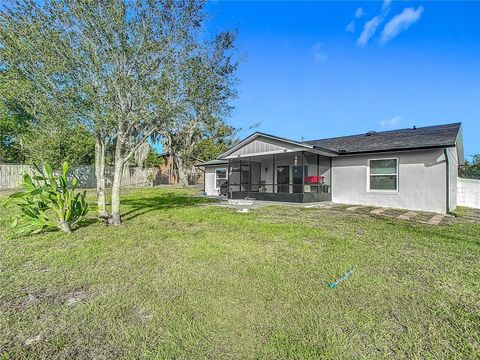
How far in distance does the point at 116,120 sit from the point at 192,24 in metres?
3.32

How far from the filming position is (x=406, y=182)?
10.5 meters

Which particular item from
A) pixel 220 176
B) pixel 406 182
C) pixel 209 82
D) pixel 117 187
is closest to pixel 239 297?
pixel 117 187

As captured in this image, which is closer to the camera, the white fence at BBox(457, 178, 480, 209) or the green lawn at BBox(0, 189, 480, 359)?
the green lawn at BBox(0, 189, 480, 359)

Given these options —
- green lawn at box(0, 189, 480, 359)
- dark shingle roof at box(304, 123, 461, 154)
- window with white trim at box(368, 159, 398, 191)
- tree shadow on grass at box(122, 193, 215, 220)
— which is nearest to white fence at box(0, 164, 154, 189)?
tree shadow on grass at box(122, 193, 215, 220)

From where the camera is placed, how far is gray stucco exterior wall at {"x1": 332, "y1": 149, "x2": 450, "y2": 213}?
9.73m

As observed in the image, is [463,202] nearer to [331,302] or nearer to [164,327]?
[331,302]

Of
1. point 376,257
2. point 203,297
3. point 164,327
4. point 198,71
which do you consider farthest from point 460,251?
point 198,71

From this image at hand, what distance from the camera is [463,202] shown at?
13.9m

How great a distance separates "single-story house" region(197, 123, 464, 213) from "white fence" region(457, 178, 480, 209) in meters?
1.66

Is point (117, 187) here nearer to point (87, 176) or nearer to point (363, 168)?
point (363, 168)

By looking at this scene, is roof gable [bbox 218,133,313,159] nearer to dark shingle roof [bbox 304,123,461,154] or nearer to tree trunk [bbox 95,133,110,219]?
dark shingle roof [bbox 304,123,461,154]

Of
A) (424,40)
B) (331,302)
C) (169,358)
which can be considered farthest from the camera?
(424,40)

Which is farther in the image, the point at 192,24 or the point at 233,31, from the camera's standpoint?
the point at 233,31

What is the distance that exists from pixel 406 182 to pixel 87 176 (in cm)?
2408
